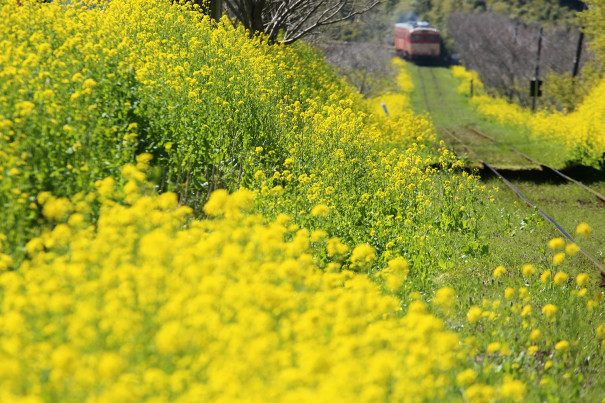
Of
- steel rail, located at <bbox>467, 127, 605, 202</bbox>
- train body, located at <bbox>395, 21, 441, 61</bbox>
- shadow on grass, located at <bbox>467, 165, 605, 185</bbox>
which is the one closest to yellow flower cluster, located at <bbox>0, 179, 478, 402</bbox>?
steel rail, located at <bbox>467, 127, 605, 202</bbox>

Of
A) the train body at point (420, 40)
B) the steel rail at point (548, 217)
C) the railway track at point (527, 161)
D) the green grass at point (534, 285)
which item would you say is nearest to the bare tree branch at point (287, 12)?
the railway track at point (527, 161)

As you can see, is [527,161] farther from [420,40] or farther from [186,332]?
[420,40]

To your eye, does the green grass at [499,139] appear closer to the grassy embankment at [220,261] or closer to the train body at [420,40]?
the grassy embankment at [220,261]

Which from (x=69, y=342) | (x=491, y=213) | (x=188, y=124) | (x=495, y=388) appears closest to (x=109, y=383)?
(x=69, y=342)

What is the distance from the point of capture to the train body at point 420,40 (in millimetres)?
66812

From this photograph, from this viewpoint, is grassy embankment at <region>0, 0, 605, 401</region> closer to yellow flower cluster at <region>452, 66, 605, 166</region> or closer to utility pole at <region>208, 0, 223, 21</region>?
utility pole at <region>208, 0, 223, 21</region>

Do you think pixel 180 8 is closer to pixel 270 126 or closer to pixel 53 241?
pixel 270 126

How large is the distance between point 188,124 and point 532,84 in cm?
2429

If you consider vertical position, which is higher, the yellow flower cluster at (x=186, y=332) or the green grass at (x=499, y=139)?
the yellow flower cluster at (x=186, y=332)

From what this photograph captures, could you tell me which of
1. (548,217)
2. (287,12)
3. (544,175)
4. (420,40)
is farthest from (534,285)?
(420,40)

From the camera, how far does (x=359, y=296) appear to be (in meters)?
3.71

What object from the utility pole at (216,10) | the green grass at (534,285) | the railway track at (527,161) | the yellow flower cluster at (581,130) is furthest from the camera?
the yellow flower cluster at (581,130)

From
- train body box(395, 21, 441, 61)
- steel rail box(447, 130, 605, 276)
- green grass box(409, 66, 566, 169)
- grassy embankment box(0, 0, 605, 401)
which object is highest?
grassy embankment box(0, 0, 605, 401)

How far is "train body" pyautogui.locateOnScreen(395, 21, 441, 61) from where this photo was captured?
66.8 metres
